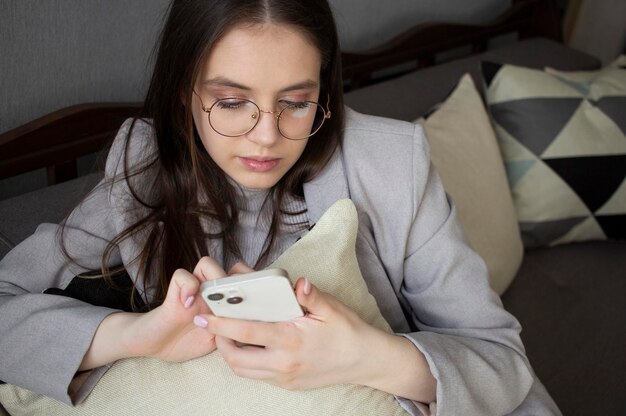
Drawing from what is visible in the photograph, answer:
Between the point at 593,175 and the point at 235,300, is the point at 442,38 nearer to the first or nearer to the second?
the point at 593,175

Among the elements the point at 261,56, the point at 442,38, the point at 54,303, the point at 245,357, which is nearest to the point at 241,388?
the point at 245,357

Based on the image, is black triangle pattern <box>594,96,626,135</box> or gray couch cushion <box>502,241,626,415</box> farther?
black triangle pattern <box>594,96,626,135</box>

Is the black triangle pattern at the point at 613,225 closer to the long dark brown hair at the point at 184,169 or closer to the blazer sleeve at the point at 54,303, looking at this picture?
the long dark brown hair at the point at 184,169

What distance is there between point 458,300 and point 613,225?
3.02 feet

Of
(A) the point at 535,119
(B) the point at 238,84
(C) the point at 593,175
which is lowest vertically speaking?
(C) the point at 593,175

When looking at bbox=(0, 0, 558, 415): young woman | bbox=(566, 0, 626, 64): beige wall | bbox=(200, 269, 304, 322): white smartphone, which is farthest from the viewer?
bbox=(566, 0, 626, 64): beige wall

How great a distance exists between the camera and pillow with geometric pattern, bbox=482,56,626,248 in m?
1.82

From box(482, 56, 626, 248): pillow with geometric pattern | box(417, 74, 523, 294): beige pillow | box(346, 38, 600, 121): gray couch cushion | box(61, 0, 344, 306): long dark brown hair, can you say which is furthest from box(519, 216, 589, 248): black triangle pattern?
box(61, 0, 344, 306): long dark brown hair

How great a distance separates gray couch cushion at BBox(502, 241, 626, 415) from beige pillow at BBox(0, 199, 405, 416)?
68cm

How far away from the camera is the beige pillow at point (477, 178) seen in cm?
161

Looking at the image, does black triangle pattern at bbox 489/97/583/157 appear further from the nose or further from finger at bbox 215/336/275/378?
finger at bbox 215/336/275/378

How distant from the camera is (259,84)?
0.99m

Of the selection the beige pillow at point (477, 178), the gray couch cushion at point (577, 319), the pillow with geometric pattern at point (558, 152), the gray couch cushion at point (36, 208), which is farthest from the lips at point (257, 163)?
the pillow with geometric pattern at point (558, 152)

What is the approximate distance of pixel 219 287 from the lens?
0.76 metres
